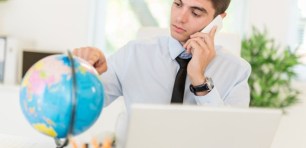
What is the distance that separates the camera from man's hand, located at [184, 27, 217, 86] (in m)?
1.30

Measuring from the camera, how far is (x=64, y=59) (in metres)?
0.83

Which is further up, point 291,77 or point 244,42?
point 244,42

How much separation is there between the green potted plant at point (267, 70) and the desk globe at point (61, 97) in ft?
7.40

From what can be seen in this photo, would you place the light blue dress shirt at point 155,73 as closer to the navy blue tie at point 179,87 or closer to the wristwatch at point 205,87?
the navy blue tie at point 179,87

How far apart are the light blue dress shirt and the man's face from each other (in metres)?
0.08

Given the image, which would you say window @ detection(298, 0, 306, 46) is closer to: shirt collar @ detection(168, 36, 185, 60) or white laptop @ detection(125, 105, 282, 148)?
shirt collar @ detection(168, 36, 185, 60)

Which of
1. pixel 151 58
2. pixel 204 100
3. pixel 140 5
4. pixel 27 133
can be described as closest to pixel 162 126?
pixel 204 100

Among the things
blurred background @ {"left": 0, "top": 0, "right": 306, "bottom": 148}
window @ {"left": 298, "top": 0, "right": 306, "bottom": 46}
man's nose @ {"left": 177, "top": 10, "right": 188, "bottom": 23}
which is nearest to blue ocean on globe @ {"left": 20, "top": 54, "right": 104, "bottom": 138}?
man's nose @ {"left": 177, "top": 10, "right": 188, "bottom": 23}

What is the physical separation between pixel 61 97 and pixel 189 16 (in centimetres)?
75

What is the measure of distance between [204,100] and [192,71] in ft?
0.34

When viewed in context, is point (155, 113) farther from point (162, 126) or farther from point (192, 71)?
point (192, 71)

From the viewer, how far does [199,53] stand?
133 cm

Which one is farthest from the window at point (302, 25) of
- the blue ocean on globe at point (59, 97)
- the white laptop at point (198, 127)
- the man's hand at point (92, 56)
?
the blue ocean on globe at point (59, 97)

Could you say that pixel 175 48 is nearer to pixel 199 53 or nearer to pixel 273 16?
pixel 199 53
